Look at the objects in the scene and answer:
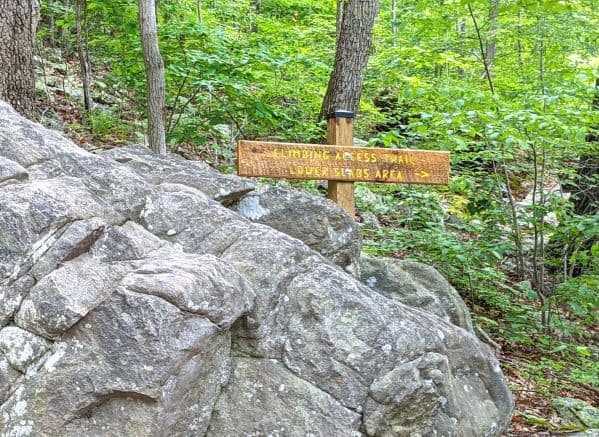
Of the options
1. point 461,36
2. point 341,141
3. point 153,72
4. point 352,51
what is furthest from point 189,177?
point 461,36

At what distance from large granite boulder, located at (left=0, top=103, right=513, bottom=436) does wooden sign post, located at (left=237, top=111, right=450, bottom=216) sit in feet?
2.64

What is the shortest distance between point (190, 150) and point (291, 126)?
2.04m

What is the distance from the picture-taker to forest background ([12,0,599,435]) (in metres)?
5.36

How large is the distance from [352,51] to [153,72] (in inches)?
97.5

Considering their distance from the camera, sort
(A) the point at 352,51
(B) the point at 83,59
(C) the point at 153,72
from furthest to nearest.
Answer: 1. (B) the point at 83,59
2. (A) the point at 352,51
3. (C) the point at 153,72

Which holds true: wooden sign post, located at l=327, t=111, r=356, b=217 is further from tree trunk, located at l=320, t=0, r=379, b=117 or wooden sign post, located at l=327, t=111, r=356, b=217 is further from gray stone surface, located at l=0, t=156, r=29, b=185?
tree trunk, located at l=320, t=0, r=379, b=117

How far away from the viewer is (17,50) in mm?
4902

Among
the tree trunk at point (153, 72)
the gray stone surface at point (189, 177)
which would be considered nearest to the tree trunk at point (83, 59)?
the tree trunk at point (153, 72)

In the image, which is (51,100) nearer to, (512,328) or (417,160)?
(417,160)

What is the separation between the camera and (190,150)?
9.41m

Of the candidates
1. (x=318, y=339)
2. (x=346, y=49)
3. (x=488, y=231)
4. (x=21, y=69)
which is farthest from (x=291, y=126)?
(x=318, y=339)

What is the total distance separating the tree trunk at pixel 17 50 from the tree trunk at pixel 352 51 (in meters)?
3.67

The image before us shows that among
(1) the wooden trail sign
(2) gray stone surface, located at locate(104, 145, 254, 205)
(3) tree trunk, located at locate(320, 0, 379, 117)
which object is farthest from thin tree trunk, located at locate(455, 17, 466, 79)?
(2) gray stone surface, located at locate(104, 145, 254, 205)

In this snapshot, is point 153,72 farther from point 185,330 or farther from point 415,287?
point 185,330
